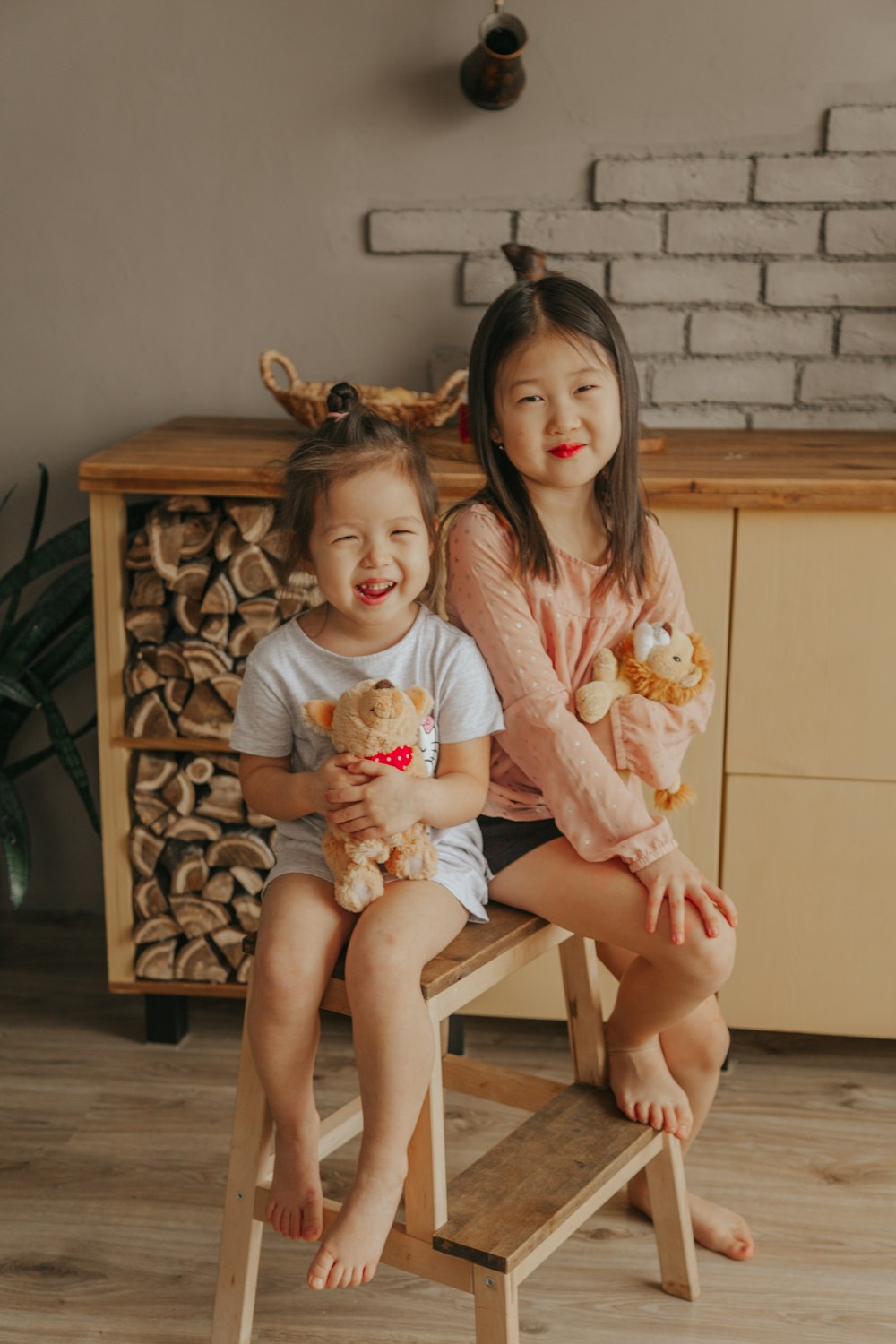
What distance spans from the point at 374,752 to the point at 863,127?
154cm

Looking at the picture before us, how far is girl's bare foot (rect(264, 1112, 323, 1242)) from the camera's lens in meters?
1.33

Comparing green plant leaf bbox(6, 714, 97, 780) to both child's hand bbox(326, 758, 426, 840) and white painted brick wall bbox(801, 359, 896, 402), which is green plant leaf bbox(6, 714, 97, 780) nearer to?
child's hand bbox(326, 758, 426, 840)

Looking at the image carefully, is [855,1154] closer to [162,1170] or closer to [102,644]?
[162,1170]

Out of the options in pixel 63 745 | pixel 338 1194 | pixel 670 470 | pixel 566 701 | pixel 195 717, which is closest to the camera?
pixel 566 701

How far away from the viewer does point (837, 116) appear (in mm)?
2197

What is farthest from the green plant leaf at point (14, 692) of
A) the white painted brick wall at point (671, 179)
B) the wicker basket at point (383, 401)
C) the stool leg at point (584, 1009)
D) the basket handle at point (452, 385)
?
the white painted brick wall at point (671, 179)

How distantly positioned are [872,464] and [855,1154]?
101cm

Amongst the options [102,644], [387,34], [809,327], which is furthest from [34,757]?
[809,327]

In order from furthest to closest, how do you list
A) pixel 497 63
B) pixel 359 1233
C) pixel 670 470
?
pixel 497 63 < pixel 670 470 < pixel 359 1233

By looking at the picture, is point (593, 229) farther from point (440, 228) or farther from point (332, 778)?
point (332, 778)

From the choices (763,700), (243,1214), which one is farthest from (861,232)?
(243,1214)

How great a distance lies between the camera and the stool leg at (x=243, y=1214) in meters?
1.42

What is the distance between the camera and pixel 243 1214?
1438 mm

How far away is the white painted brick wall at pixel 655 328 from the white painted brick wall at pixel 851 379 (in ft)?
0.77
